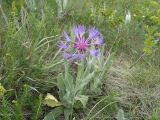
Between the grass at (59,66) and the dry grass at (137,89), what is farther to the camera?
the dry grass at (137,89)

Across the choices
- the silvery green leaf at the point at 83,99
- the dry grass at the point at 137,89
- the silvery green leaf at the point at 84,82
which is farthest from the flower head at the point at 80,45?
the dry grass at the point at 137,89

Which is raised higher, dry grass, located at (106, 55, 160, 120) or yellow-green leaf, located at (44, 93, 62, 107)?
yellow-green leaf, located at (44, 93, 62, 107)

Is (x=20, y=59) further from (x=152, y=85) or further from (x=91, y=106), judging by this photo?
(x=152, y=85)

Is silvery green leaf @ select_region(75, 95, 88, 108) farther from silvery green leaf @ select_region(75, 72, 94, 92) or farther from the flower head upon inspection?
the flower head

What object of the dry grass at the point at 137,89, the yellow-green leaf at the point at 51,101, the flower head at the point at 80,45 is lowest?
the dry grass at the point at 137,89

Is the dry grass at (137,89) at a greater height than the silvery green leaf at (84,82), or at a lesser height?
lesser

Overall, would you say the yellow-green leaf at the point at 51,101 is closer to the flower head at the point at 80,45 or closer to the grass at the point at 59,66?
the grass at the point at 59,66

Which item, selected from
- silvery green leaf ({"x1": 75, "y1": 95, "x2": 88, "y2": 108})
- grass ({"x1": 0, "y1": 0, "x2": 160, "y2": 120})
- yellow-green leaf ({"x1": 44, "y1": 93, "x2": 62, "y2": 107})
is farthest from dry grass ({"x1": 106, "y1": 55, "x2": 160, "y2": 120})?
yellow-green leaf ({"x1": 44, "y1": 93, "x2": 62, "y2": 107})

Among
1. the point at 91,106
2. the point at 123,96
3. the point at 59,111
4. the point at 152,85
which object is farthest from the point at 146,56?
the point at 59,111
